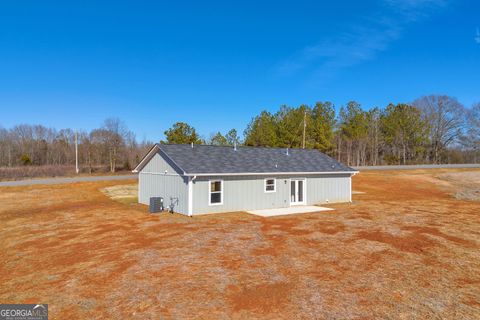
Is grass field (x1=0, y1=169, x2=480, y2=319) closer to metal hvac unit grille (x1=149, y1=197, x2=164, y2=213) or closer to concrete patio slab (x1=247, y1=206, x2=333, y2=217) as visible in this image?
metal hvac unit grille (x1=149, y1=197, x2=164, y2=213)

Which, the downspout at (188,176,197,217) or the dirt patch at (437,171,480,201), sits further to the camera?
the dirt patch at (437,171,480,201)

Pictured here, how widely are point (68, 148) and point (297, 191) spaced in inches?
3032

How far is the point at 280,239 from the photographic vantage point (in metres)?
12.9

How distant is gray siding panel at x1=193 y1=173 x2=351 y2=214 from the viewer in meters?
18.6

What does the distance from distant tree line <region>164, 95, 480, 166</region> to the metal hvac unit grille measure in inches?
1751

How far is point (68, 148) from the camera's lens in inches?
3179

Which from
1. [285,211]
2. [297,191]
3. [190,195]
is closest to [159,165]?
[190,195]

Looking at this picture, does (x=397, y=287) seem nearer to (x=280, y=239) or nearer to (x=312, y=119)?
(x=280, y=239)

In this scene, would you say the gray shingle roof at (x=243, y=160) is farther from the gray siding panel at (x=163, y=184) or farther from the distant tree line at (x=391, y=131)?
the distant tree line at (x=391, y=131)

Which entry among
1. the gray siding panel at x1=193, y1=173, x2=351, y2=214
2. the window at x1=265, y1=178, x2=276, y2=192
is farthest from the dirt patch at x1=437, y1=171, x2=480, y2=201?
the window at x1=265, y1=178, x2=276, y2=192

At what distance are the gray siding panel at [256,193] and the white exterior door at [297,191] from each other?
43cm

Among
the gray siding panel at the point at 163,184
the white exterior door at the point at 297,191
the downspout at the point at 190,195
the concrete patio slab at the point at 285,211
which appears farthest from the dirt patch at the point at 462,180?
the gray siding panel at the point at 163,184

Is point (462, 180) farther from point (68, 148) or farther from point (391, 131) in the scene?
point (68, 148)

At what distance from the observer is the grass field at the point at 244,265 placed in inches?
273
